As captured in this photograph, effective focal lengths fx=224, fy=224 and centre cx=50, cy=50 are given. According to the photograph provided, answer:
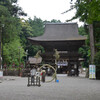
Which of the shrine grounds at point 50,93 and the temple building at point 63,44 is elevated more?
the temple building at point 63,44

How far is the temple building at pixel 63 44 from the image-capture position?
36969 mm

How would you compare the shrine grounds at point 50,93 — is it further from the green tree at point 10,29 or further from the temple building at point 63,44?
the green tree at point 10,29

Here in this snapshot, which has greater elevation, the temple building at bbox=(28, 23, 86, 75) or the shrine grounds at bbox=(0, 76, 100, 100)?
the temple building at bbox=(28, 23, 86, 75)

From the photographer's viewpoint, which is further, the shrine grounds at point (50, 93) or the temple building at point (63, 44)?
the temple building at point (63, 44)

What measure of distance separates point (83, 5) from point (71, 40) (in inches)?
1027

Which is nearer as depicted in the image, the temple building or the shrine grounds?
the shrine grounds

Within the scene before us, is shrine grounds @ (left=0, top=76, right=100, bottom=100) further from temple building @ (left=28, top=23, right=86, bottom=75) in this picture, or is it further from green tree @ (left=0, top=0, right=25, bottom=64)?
green tree @ (left=0, top=0, right=25, bottom=64)

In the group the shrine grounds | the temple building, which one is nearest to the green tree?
the temple building

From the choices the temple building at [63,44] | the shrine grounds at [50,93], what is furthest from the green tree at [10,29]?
the shrine grounds at [50,93]

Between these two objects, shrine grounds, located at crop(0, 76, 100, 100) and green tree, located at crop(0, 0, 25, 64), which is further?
green tree, located at crop(0, 0, 25, 64)

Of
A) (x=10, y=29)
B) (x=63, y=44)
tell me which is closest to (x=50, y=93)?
(x=63, y=44)

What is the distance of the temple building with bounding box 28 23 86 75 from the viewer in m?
37.0

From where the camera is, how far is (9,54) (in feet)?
150

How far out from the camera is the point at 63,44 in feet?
124
